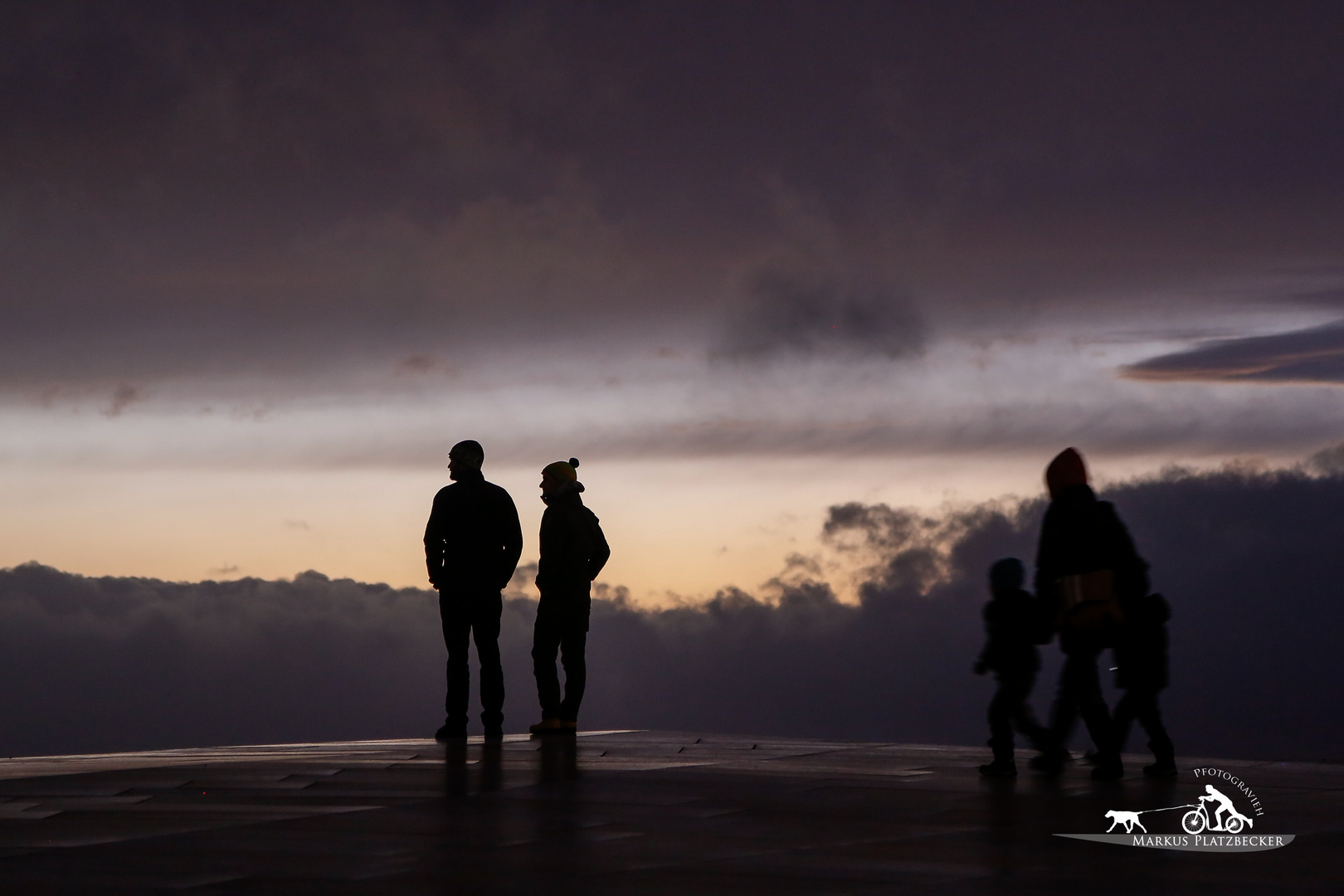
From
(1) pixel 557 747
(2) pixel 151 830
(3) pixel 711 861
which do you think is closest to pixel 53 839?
(2) pixel 151 830

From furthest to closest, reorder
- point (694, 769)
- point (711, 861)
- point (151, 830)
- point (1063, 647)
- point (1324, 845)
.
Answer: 1. point (694, 769)
2. point (1063, 647)
3. point (151, 830)
4. point (1324, 845)
5. point (711, 861)

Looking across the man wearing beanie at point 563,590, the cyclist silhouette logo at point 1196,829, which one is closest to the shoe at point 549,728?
the man wearing beanie at point 563,590

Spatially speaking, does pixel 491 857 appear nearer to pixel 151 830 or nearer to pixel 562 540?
pixel 151 830

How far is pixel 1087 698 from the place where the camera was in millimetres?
8961

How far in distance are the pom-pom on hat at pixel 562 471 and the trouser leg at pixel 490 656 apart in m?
1.19

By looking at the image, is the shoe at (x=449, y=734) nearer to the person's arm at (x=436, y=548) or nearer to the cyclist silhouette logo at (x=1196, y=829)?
the person's arm at (x=436, y=548)

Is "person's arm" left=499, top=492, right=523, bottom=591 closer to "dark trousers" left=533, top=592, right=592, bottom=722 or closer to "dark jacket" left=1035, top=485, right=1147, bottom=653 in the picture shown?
"dark trousers" left=533, top=592, right=592, bottom=722

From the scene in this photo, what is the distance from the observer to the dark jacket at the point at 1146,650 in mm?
9039

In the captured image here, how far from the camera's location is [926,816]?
7.17 m

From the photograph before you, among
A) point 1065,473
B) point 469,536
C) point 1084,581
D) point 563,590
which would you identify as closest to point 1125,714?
point 1084,581

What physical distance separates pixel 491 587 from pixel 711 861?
700cm

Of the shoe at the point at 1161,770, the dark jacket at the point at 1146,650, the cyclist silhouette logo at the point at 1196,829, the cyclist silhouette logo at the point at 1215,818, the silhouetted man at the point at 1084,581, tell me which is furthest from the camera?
the shoe at the point at 1161,770

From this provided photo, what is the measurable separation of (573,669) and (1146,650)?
5545mm

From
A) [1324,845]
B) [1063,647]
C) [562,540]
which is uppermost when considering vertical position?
[562,540]
